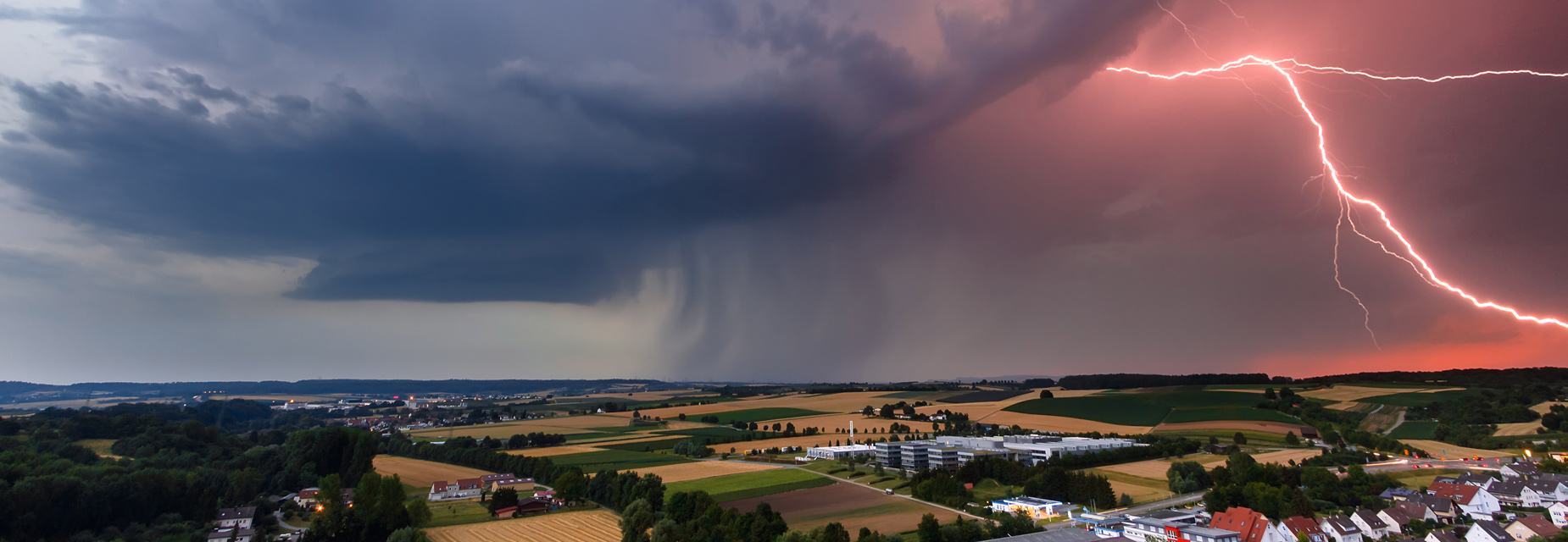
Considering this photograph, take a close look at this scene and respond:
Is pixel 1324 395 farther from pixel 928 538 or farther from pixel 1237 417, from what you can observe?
pixel 928 538

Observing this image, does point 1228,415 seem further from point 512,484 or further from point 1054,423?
point 512,484

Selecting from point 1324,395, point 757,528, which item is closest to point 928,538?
point 757,528

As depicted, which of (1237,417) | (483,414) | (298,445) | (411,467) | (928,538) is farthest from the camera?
(483,414)

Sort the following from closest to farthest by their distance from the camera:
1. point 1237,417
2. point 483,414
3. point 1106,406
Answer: point 1237,417 < point 1106,406 < point 483,414

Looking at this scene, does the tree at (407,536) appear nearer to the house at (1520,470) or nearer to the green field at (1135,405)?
the house at (1520,470)

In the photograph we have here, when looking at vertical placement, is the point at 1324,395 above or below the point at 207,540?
above

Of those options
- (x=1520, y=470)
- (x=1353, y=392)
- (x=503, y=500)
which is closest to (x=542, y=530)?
(x=503, y=500)
